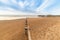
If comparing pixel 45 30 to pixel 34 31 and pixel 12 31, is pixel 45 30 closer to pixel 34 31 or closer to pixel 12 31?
pixel 34 31

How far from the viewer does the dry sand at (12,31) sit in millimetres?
754

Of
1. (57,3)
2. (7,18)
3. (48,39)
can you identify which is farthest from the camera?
(57,3)

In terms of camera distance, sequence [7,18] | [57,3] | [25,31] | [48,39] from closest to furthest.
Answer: [48,39] → [25,31] → [7,18] → [57,3]

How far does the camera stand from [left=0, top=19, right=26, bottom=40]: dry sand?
75 cm

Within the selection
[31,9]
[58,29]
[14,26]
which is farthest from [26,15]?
[58,29]

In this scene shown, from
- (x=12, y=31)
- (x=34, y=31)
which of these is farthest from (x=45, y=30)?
(x=12, y=31)

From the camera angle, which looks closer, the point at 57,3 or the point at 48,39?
the point at 48,39

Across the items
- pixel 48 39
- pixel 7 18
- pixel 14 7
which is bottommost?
pixel 48 39

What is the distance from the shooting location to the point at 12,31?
0.83m

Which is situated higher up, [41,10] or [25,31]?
[41,10]

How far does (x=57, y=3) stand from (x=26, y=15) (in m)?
0.39

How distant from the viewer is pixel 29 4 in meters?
1.20

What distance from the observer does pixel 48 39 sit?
0.74m

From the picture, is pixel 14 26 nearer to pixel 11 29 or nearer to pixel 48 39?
pixel 11 29
